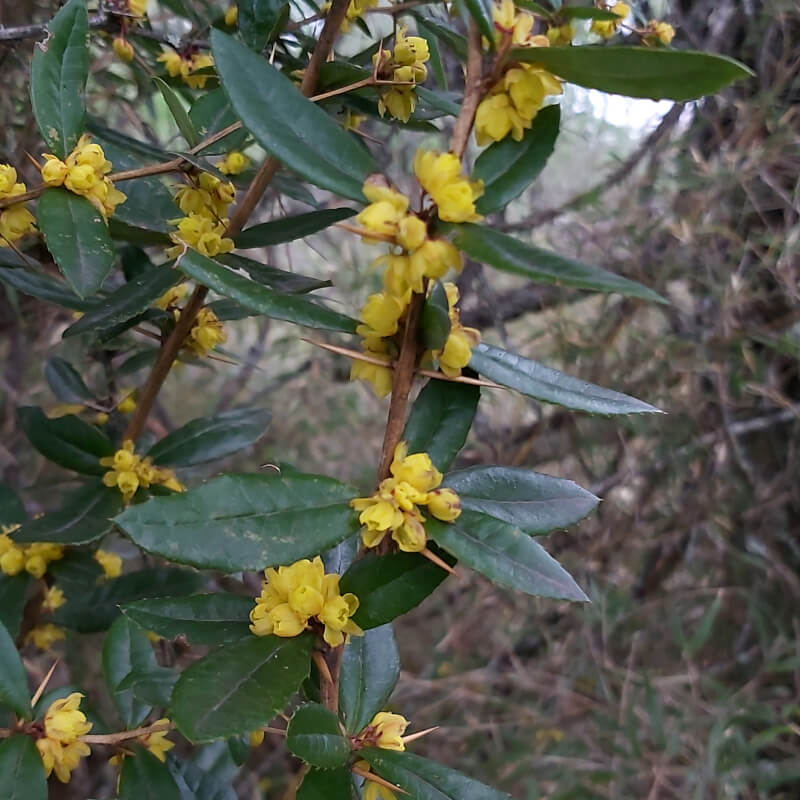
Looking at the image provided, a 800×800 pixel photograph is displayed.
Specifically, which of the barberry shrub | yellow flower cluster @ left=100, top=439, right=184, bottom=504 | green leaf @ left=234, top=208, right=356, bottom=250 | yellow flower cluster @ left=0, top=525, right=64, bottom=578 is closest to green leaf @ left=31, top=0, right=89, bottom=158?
the barberry shrub

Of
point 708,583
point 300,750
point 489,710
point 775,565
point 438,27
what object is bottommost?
point 489,710

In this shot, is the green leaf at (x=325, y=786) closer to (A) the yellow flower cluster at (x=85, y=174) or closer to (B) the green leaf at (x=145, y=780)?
(B) the green leaf at (x=145, y=780)

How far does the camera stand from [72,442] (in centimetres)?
70

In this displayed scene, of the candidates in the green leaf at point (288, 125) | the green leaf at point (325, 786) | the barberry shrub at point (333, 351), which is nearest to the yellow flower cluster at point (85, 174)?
the barberry shrub at point (333, 351)

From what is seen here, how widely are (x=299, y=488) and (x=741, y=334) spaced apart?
3.94 feet

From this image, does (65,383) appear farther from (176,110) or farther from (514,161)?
(514,161)

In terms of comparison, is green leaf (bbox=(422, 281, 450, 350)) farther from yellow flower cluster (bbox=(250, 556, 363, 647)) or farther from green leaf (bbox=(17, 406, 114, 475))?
green leaf (bbox=(17, 406, 114, 475))

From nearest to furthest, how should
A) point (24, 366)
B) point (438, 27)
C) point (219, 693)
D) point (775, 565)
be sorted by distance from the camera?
1. point (219, 693)
2. point (438, 27)
3. point (24, 366)
4. point (775, 565)

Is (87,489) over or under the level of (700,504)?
over

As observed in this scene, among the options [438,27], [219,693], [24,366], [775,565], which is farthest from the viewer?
[775,565]

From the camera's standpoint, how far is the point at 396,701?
5.05 ft

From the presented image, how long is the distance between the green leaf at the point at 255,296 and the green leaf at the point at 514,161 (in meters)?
0.10

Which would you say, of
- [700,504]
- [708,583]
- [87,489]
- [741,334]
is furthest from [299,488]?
[708,583]

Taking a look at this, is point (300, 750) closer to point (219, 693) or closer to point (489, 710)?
point (219, 693)
